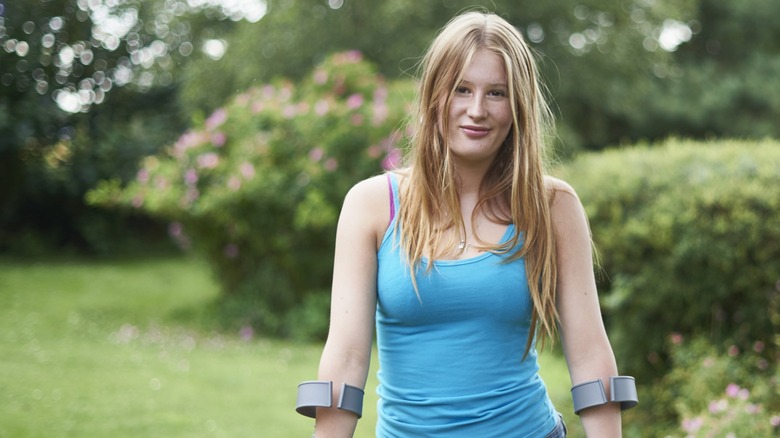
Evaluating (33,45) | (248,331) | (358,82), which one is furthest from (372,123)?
(33,45)

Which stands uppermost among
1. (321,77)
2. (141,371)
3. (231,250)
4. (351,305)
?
(321,77)

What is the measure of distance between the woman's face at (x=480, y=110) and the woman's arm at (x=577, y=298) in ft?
A: 0.65

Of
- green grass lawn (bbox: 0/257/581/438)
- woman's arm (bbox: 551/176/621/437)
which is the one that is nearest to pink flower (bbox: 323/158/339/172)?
green grass lawn (bbox: 0/257/581/438)

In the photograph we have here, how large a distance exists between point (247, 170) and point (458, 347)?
8.16 meters

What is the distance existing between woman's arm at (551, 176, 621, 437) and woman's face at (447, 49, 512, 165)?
20 cm

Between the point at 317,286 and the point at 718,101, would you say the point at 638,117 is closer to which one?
the point at 718,101

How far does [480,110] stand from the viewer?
2.13 meters

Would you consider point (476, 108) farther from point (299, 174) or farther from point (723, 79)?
point (723, 79)

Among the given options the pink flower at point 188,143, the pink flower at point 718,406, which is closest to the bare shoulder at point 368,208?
the pink flower at point 718,406

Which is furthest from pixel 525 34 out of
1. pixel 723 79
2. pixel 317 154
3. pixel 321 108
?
pixel 317 154

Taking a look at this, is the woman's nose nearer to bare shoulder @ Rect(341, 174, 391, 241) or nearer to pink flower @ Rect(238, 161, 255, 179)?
bare shoulder @ Rect(341, 174, 391, 241)

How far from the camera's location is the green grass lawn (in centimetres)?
627

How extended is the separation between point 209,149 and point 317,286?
205 cm

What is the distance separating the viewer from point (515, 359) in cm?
211
